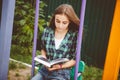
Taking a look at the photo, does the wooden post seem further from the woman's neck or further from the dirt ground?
the dirt ground

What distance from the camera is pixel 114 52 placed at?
2.37 m

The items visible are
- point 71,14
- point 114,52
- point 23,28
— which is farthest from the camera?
point 23,28

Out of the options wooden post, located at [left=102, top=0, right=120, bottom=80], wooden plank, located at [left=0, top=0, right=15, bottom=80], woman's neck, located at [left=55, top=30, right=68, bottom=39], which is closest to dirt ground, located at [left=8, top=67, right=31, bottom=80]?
wooden plank, located at [left=0, top=0, right=15, bottom=80]

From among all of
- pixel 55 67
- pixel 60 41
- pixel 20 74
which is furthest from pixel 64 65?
pixel 20 74

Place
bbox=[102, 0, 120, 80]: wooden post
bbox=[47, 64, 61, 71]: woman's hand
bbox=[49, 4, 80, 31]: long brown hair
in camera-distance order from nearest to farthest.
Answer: bbox=[102, 0, 120, 80]: wooden post
bbox=[49, 4, 80, 31]: long brown hair
bbox=[47, 64, 61, 71]: woman's hand

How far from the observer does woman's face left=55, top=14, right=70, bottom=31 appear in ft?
8.18

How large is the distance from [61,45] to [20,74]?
632 mm

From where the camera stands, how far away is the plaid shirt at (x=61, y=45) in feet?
8.23

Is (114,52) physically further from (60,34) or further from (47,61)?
(47,61)

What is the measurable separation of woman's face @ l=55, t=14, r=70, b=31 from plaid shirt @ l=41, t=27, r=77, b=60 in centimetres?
7

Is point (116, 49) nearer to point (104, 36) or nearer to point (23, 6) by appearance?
point (104, 36)

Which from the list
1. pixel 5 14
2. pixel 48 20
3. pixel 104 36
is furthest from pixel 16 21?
pixel 104 36

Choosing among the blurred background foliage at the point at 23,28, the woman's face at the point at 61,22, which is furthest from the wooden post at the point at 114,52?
the blurred background foliage at the point at 23,28

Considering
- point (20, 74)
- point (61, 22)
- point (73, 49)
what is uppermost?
point (61, 22)
